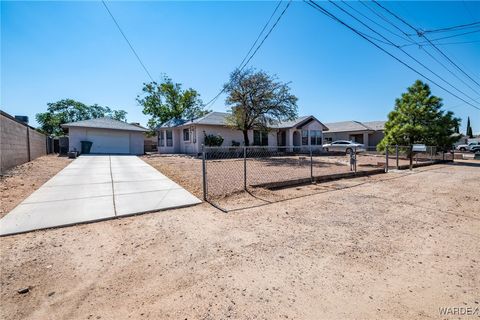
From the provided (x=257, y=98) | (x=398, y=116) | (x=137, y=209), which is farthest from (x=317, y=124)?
(x=137, y=209)

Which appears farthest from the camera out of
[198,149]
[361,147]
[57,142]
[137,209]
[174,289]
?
[361,147]

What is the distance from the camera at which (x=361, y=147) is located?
26.0m

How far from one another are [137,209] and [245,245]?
112 inches

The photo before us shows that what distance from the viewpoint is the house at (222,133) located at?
20.5m

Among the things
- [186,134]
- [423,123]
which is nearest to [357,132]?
[423,123]

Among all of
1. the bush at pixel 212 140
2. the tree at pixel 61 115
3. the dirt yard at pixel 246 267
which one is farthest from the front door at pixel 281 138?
the tree at pixel 61 115

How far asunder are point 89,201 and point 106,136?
769 inches

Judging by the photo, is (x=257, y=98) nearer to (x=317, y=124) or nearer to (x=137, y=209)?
(x=317, y=124)

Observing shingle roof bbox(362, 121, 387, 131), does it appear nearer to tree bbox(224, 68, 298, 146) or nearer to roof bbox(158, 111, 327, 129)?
roof bbox(158, 111, 327, 129)

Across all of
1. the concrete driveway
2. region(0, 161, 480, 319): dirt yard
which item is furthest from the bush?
region(0, 161, 480, 319): dirt yard

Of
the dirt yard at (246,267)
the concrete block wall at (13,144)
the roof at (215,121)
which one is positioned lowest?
the dirt yard at (246,267)

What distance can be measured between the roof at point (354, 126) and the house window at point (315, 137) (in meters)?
8.58

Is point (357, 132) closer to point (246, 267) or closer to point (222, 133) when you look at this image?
point (222, 133)

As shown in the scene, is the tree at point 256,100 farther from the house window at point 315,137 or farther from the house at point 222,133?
the house window at point 315,137
